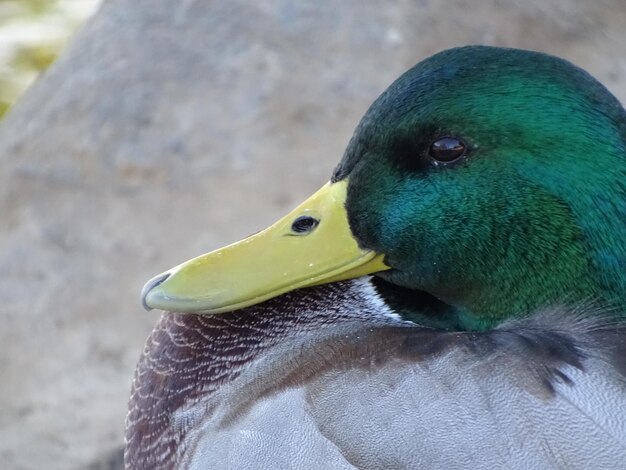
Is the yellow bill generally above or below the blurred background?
above

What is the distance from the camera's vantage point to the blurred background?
141 inches

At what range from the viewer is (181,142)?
4043 mm

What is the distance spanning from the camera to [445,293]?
7.76 ft

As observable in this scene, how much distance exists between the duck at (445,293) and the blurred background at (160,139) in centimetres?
114

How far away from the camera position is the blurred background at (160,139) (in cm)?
359

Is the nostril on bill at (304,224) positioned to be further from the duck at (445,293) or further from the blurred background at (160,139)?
the blurred background at (160,139)

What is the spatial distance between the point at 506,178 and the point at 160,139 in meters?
2.05

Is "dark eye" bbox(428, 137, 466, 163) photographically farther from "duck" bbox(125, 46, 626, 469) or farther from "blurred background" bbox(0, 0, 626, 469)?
"blurred background" bbox(0, 0, 626, 469)

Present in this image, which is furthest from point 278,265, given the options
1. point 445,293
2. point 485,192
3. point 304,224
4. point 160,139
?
point 160,139

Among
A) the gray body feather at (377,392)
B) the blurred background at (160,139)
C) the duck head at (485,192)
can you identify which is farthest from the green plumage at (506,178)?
the blurred background at (160,139)

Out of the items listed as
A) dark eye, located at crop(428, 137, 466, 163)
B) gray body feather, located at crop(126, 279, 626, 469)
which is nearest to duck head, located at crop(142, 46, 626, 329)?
dark eye, located at crop(428, 137, 466, 163)

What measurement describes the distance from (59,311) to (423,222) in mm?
1719

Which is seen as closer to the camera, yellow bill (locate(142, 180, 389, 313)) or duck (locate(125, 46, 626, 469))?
duck (locate(125, 46, 626, 469))

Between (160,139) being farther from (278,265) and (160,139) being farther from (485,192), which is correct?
(485,192)
